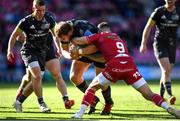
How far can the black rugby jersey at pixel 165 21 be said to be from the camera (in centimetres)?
1486

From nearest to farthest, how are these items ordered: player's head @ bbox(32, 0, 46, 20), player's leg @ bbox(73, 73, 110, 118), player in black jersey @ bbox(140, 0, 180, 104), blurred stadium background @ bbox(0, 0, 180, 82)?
player's leg @ bbox(73, 73, 110, 118) → player's head @ bbox(32, 0, 46, 20) → player in black jersey @ bbox(140, 0, 180, 104) → blurred stadium background @ bbox(0, 0, 180, 82)

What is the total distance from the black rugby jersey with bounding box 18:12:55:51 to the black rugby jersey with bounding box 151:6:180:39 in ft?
8.52

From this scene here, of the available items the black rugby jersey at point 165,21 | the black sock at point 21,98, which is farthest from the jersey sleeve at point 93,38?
the black rugby jersey at point 165,21

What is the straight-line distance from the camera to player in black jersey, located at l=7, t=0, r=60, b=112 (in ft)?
43.4

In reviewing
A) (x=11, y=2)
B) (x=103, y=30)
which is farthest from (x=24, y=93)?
(x=11, y=2)

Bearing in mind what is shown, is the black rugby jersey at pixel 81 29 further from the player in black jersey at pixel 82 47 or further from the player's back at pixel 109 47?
the player's back at pixel 109 47

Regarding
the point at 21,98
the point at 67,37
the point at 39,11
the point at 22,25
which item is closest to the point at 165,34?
the point at 39,11

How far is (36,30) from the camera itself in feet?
44.3

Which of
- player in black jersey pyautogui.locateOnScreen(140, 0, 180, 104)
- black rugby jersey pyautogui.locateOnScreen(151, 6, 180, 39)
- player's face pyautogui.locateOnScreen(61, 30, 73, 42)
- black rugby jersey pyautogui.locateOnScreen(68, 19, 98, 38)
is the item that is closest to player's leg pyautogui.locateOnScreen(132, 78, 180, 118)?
black rugby jersey pyautogui.locateOnScreen(68, 19, 98, 38)

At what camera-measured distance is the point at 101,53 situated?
11.5m

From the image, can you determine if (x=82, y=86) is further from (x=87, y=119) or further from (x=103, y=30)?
(x=87, y=119)

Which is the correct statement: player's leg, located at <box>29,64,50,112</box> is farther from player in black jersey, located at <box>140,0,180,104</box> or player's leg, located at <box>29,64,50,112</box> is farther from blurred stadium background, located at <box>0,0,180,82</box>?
blurred stadium background, located at <box>0,0,180,82</box>

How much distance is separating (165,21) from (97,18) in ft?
52.0

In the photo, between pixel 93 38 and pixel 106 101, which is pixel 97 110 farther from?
pixel 93 38
